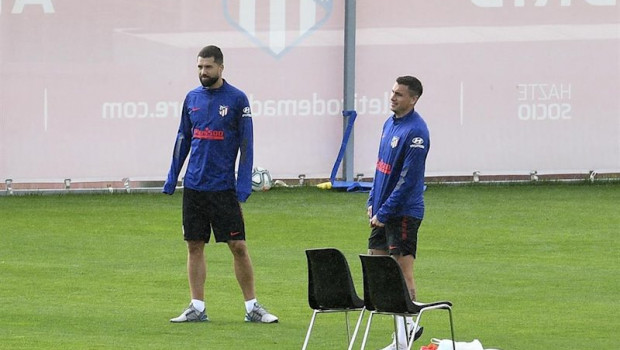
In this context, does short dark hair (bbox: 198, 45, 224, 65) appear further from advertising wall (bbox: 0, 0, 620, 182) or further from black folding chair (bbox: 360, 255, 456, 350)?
advertising wall (bbox: 0, 0, 620, 182)

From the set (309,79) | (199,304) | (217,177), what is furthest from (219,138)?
(309,79)

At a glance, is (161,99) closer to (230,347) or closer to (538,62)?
(538,62)

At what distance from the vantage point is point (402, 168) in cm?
1059

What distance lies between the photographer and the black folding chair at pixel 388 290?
30.1 feet

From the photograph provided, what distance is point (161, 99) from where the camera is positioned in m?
21.1

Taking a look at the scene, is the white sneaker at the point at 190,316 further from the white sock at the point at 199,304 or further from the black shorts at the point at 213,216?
the black shorts at the point at 213,216

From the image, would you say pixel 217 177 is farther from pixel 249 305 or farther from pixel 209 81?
pixel 249 305

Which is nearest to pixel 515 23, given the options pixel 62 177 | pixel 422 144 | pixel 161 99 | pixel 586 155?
pixel 586 155

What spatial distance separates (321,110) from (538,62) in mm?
3166

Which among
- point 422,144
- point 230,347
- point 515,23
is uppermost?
point 515,23

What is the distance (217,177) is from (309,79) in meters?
10.0

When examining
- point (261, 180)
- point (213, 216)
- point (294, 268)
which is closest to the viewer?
point (213, 216)

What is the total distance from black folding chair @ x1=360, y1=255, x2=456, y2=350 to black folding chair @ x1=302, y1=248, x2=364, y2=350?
39 cm

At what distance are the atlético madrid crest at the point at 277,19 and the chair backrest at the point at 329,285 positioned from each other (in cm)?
1185
